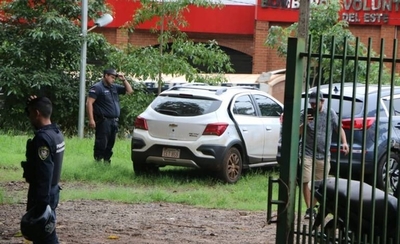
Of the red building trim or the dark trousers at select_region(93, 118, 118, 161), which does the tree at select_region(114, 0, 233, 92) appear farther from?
the red building trim

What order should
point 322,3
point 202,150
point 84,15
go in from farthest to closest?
point 322,3, point 84,15, point 202,150

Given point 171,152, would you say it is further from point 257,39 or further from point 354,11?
point 354,11

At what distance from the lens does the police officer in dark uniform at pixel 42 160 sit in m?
6.74

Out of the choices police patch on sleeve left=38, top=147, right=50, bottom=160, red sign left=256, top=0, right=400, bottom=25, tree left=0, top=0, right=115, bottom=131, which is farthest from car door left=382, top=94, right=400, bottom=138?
red sign left=256, top=0, right=400, bottom=25

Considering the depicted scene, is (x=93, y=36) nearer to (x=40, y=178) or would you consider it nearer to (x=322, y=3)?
(x=322, y=3)

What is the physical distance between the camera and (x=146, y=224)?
10.2 metres

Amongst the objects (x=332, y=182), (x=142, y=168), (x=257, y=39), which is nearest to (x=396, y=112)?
(x=142, y=168)

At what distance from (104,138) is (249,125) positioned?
2552mm

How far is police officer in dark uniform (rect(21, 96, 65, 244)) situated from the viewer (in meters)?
6.74

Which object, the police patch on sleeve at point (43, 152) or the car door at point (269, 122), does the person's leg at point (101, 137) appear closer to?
the car door at point (269, 122)

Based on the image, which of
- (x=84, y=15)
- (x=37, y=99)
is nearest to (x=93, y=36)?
(x=84, y=15)

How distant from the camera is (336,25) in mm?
23984

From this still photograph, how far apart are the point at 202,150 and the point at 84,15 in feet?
25.4

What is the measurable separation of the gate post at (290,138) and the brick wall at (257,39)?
2399 centimetres
